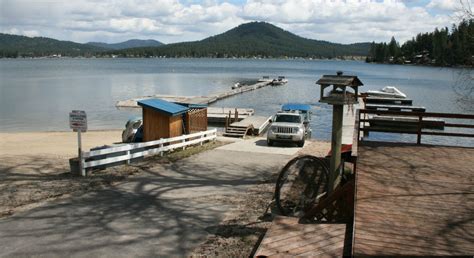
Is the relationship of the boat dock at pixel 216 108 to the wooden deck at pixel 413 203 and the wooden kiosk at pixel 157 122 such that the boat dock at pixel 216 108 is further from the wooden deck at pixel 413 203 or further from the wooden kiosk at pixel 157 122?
the wooden deck at pixel 413 203

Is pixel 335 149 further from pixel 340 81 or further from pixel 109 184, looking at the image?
pixel 109 184

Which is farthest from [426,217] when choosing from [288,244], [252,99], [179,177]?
[252,99]

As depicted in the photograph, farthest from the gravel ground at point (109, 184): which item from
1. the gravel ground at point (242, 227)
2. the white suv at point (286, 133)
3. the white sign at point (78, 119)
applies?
the white suv at point (286, 133)

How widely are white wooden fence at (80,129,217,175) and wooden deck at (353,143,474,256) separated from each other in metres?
7.91

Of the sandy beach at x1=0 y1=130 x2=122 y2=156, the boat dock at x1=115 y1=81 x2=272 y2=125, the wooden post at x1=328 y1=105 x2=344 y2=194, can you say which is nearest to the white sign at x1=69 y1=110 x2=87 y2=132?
the wooden post at x1=328 y1=105 x2=344 y2=194

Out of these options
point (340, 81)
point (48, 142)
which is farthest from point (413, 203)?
point (48, 142)

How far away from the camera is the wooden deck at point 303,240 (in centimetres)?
664

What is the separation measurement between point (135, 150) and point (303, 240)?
11351 millimetres

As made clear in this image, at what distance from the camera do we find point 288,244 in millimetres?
6988

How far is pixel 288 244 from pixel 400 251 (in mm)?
1678

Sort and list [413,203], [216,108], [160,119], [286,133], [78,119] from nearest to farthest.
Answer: [413,203]
[78,119]
[160,119]
[286,133]
[216,108]

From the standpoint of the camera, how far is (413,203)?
26.3 feet

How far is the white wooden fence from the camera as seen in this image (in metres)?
14.1

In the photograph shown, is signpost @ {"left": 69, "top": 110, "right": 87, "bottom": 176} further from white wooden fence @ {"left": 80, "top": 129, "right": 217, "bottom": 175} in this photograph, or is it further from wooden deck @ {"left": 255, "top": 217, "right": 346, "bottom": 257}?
wooden deck @ {"left": 255, "top": 217, "right": 346, "bottom": 257}
